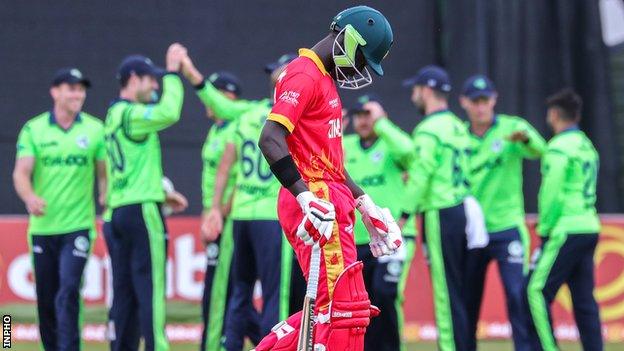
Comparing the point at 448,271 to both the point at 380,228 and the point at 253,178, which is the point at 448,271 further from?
the point at 380,228

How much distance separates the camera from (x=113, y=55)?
11922 millimetres

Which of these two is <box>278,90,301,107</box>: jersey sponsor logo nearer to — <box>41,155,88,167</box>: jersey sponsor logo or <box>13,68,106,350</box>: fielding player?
<box>13,68,106,350</box>: fielding player

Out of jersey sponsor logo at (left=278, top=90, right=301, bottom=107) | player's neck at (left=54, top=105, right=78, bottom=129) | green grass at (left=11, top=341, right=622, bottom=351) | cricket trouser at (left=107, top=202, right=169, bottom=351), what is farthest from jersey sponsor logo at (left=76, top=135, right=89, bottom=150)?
jersey sponsor logo at (left=278, top=90, right=301, bottom=107)

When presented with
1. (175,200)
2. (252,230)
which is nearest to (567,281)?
(252,230)

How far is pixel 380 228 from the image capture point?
611 cm

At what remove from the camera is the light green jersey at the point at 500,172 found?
9891mm

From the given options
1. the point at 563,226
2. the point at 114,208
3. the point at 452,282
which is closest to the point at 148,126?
the point at 114,208

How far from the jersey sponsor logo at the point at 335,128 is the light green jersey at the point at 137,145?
276 centimetres

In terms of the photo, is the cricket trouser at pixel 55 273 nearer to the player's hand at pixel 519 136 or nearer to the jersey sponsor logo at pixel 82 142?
the jersey sponsor logo at pixel 82 142

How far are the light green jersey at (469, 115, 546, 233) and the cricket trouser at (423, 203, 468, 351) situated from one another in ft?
1.78

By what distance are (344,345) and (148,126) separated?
3.42 m

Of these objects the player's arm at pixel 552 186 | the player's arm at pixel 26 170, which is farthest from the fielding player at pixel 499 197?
the player's arm at pixel 26 170

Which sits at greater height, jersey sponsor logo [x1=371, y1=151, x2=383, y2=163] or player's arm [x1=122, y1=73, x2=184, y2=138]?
player's arm [x1=122, y1=73, x2=184, y2=138]

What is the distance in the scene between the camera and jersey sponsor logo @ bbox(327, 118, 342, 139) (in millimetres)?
6016
